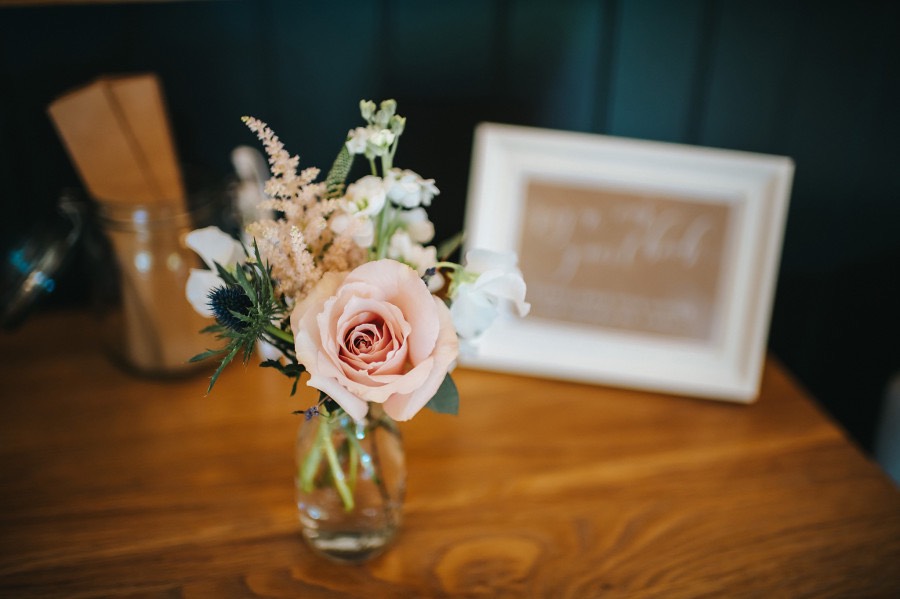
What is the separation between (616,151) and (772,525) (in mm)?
547

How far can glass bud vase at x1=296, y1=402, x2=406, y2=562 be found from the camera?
0.75 metres

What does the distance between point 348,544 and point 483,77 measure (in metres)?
0.75

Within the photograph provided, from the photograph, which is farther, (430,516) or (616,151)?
(616,151)

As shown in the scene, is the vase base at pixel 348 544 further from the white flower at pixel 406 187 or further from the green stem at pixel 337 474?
the white flower at pixel 406 187

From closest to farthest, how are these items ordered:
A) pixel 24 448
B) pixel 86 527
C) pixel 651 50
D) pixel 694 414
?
pixel 86 527 → pixel 24 448 → pixel 694 414 → pixel 651 50

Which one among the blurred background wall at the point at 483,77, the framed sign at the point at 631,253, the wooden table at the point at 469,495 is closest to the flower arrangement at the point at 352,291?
the wooden table at the point at 469,495

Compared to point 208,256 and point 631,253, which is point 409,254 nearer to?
point 208,256

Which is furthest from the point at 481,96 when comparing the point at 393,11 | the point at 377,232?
the point at 377,232

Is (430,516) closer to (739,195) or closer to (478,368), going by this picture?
(478,368)

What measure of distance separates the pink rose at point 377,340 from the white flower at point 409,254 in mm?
95

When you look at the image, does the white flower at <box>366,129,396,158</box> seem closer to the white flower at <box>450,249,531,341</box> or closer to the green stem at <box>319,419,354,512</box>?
the white flower at <box>450,249,531,341</box>

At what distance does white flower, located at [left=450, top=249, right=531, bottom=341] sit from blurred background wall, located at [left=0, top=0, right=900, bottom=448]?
600mm

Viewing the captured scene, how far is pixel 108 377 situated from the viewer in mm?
1052

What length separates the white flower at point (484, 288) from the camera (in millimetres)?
638
